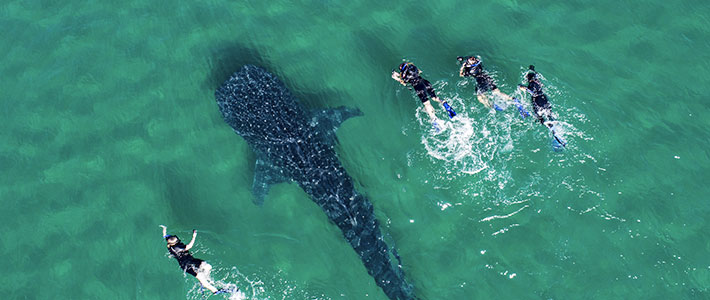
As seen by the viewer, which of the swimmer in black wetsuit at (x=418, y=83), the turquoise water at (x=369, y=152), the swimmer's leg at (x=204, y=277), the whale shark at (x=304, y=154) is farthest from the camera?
the swimmer in black wetsuit at (x=418, y=83)

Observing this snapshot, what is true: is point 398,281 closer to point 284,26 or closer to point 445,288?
point 445,288

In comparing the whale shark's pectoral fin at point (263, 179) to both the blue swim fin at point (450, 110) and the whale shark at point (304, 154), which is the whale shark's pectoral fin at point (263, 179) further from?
the blue swim fin at point (450, 110)

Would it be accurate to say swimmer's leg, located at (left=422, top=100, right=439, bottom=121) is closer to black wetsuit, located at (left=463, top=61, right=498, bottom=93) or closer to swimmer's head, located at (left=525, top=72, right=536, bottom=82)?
black wetsuit, located at (left=463, top=61, right=498, bottom=93)

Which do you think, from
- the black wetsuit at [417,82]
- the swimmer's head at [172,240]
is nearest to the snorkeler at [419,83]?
the black wetsuit at [417,82]

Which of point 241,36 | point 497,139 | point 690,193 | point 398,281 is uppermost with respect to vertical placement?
point 690,193

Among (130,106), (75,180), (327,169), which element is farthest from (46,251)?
(327,169)

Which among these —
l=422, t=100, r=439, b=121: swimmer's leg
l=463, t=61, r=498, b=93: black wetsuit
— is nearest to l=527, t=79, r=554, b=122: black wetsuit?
l=463, t=61, r=498, b=93: black wetsuit

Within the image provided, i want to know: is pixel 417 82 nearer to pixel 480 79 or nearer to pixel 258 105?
pixel 480 79
